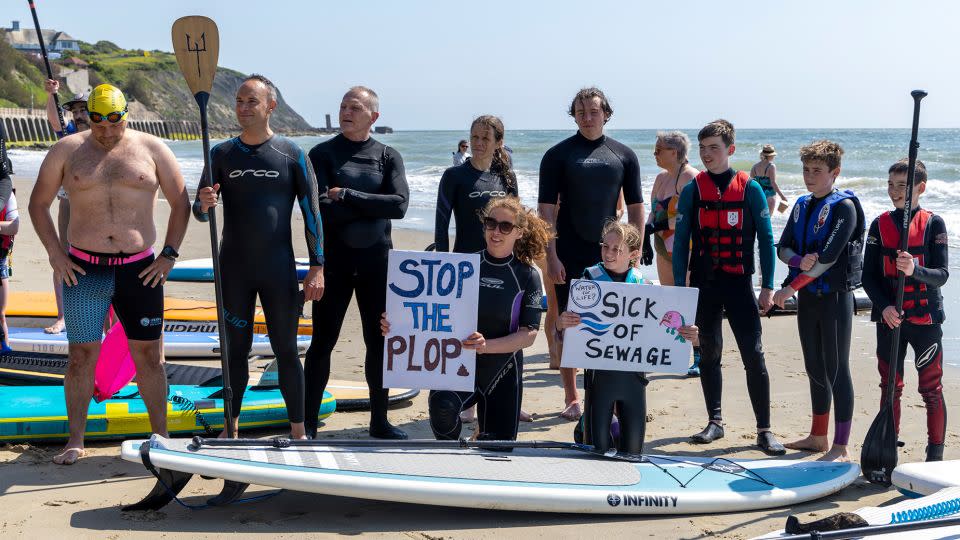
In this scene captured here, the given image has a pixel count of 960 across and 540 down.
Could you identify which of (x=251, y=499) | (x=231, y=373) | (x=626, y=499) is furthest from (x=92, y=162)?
(x=626, y=499)

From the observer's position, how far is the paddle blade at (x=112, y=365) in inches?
211

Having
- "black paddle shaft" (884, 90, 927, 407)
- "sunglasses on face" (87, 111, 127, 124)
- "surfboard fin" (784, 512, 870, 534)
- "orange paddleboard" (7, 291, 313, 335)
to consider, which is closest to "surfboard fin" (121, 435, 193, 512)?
"sunglasses on face" (87, 111, 127, 124)

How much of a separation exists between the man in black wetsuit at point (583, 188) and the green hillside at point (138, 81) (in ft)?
213

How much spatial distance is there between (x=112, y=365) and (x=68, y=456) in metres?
0.66

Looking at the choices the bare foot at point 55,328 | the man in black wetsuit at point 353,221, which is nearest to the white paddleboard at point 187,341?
the bare foot at point 55,328

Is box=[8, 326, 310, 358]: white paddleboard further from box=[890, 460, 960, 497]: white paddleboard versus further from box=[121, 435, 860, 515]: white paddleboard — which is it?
box=[890, 460, 960, 497]: white paddleboard

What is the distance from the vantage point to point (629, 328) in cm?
465

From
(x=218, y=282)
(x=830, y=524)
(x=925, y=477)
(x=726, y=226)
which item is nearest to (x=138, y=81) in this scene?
(x=218, y=282)

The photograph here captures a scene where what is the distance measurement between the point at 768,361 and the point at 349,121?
14.1 ft

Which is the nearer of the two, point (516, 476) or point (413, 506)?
point (516, 476)

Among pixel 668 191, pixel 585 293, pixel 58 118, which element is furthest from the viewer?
pixel 668 191

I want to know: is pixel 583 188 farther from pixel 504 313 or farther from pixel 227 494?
pixel 227 494

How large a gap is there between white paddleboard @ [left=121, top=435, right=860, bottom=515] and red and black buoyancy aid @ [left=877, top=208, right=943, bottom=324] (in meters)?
0.88

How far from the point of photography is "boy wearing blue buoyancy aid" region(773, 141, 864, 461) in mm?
5039
